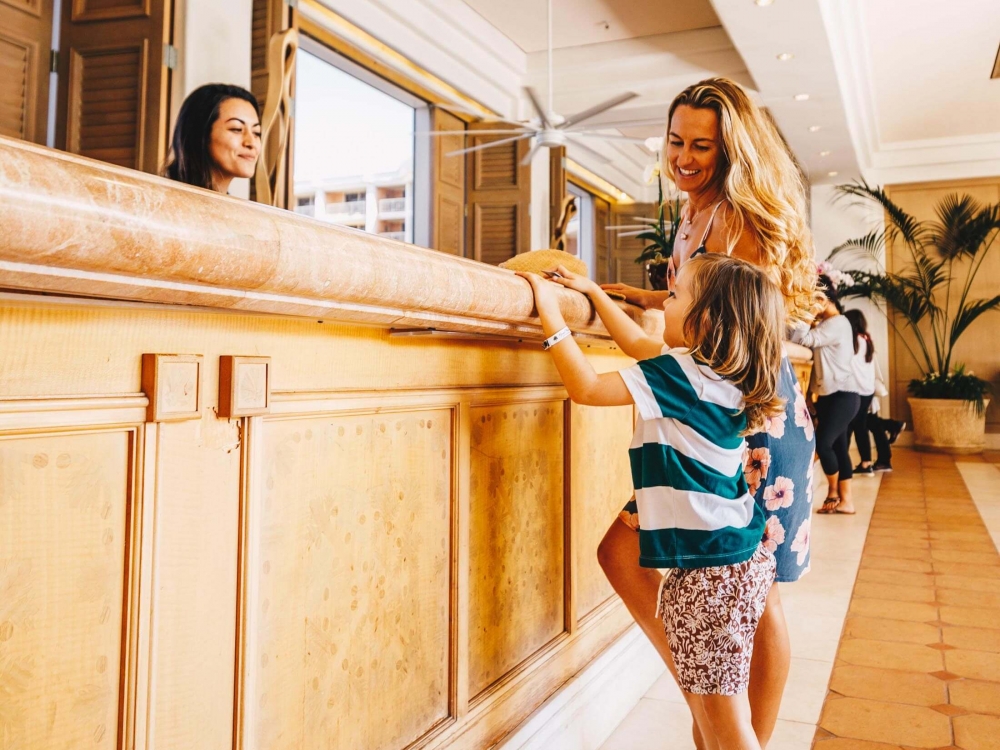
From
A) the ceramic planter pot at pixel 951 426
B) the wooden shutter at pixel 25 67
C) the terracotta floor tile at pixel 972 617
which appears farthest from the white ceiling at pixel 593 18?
the terracotta floor tile at pixel 972 617

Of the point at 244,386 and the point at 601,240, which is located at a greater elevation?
the point at 601,240

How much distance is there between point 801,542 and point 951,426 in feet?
24.7

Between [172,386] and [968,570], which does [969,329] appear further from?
[172,386]

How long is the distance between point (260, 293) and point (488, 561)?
0.67 metres

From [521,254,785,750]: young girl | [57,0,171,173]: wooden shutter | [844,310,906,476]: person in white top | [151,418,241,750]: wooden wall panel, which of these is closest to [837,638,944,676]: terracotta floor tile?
[521,254,785,750]: young girl

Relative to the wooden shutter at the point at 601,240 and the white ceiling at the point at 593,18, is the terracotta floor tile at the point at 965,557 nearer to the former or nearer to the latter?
the white ceiling at the point at 593,18

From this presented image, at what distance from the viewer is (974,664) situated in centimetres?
201

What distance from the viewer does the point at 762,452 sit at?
1.21 metres

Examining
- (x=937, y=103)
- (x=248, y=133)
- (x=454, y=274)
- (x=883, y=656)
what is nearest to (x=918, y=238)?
(x=937, y=103)

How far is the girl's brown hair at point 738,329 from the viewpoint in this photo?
1.00m

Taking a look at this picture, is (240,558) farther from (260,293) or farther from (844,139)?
(844,139)

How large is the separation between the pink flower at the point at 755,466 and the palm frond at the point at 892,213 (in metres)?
7.58

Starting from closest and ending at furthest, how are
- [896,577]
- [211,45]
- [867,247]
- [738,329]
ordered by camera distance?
[738,329] → [896,577] → [211,45] → [867,247]

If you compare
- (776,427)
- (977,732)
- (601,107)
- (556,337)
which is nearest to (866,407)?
(601,107)
